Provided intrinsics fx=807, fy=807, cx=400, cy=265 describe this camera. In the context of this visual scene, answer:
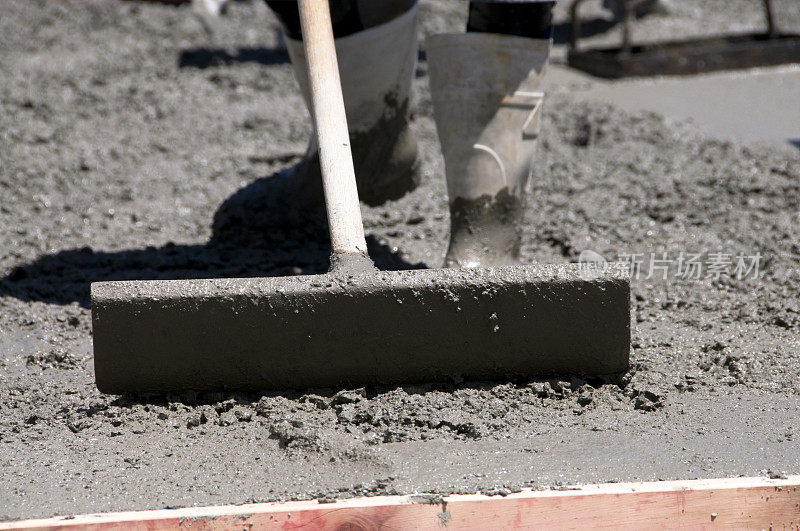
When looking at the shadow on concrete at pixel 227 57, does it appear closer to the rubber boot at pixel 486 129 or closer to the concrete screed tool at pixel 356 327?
the rubber boot at pixel 486 129

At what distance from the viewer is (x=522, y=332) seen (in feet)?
5.49

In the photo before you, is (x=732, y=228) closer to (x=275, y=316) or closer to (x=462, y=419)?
(x=462, y=419)

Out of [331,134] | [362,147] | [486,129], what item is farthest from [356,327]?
[362,147]

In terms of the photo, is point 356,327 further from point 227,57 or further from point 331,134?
point 227,57

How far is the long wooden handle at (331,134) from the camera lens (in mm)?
1798

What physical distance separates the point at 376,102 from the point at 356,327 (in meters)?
1.14

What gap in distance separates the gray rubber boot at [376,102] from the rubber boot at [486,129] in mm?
339

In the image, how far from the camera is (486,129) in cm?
212

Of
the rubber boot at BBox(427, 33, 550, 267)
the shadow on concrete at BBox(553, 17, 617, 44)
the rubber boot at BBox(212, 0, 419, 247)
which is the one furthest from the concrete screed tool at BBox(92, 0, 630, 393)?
the shadow on concrete at BBox(553, 17, 617, 44)

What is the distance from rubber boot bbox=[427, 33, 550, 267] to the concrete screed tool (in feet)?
1.59

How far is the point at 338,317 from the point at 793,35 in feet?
15.2

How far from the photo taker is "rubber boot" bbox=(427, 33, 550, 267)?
2107mm

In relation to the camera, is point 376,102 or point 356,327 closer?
point 356,327

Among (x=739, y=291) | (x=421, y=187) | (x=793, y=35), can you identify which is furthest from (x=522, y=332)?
(x=793, y=35)
